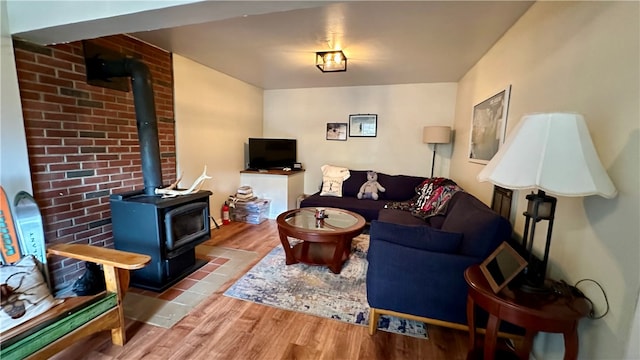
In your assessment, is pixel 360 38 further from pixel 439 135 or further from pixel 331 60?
pixel 439 135

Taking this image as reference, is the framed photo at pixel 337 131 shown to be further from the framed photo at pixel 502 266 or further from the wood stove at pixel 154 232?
the framed photo at pixel 502 266

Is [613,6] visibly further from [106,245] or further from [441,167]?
[106,245]

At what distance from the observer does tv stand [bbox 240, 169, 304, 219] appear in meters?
4.41

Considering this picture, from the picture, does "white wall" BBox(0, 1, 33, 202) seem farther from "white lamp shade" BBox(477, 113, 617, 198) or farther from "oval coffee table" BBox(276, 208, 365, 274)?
"white lamp shade" BBox(477, 113, 617, 198)

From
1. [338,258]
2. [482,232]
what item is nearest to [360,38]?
[482,232]

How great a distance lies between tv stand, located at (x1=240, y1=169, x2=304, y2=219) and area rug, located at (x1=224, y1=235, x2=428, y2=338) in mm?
1614

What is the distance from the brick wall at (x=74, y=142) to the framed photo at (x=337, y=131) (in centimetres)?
285

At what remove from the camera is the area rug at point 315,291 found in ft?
6.34

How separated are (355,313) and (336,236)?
0.69 metres

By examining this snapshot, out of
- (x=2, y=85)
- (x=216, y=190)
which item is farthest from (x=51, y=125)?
(x=216, y=190)

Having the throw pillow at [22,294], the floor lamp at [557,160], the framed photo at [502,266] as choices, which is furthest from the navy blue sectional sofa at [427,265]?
the throw pillow at [22,294]

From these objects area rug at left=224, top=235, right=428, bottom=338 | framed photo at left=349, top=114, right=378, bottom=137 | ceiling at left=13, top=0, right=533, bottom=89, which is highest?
ceiling at left=13, top=0, right=533, bottom=89

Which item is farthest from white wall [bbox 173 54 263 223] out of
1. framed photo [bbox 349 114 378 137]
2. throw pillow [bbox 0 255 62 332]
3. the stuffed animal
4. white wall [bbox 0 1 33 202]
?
the stuffed animal

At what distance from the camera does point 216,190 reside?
3.98 metres
